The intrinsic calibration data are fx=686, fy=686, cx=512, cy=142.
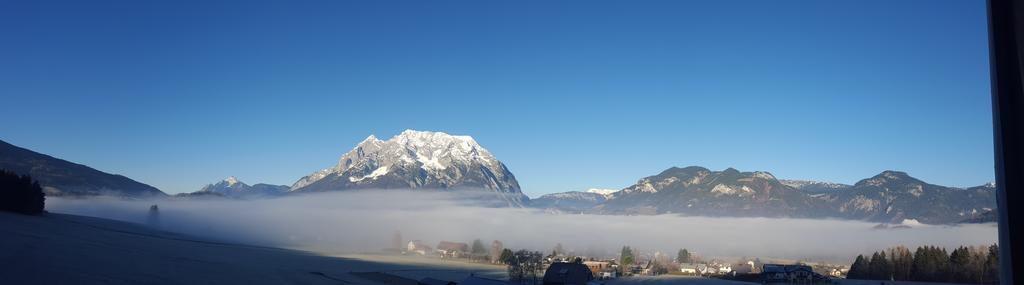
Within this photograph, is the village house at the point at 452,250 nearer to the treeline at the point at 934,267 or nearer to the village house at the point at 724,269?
the village house at the point at 724,269

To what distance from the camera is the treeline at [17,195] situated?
223 feet

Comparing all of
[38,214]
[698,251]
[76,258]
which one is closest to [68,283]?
[76,258]

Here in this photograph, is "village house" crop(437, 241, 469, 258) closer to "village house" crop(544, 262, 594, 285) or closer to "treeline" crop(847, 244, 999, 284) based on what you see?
"village house" crop(544, 262, 594, 285)

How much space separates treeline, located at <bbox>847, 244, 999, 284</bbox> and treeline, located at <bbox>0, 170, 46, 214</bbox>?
280 feet

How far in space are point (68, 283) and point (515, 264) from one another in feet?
203

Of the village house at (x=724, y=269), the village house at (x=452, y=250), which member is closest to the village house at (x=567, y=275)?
the village house at (x=724, y=269)

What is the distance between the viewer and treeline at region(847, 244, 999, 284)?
195 feet

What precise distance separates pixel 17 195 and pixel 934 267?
294 ft

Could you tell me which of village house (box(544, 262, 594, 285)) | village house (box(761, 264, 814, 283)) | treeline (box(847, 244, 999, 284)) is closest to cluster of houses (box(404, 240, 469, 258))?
village house (box(544, 262, 594, 285))

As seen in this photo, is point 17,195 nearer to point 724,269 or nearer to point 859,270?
point 859,270

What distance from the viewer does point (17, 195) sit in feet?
227

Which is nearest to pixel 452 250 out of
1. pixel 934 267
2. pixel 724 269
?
pixel 724 269

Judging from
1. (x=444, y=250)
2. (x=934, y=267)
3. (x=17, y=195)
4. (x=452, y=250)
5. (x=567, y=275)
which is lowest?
(x=444, y=250)

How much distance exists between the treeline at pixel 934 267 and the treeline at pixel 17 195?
3359 inches
